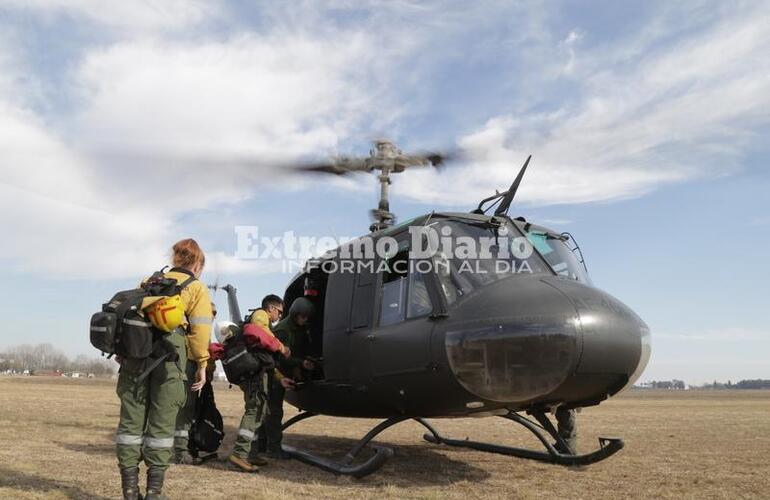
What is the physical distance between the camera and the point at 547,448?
7.58 m

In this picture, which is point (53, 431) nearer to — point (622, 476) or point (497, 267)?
point (497, 267)

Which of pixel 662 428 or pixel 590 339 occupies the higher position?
pixel 590 339

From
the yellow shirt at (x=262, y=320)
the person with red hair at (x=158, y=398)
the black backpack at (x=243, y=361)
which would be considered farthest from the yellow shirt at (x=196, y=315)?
the yellow shirt at (x=262, y=320)

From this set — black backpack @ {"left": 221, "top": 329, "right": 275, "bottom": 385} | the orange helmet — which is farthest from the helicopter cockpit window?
the orange helmet

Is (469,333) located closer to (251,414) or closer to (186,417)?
(251,414)

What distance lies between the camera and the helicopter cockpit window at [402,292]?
6410 mm

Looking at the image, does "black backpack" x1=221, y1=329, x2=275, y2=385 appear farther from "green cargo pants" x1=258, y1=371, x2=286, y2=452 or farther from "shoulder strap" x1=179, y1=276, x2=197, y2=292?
"shoulder strap" x1=179, y1=276, x2=197, y2=292

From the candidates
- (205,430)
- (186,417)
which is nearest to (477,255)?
(205,430)

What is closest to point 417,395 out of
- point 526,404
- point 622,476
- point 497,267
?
point 526,404

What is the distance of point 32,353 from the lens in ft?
576

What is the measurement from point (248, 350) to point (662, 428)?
34.1 feet

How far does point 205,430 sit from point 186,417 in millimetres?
303

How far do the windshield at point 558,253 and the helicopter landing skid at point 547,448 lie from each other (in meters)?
1.57

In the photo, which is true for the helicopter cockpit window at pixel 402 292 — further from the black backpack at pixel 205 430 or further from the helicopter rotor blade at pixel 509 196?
the black backpack at pixel 205 430
